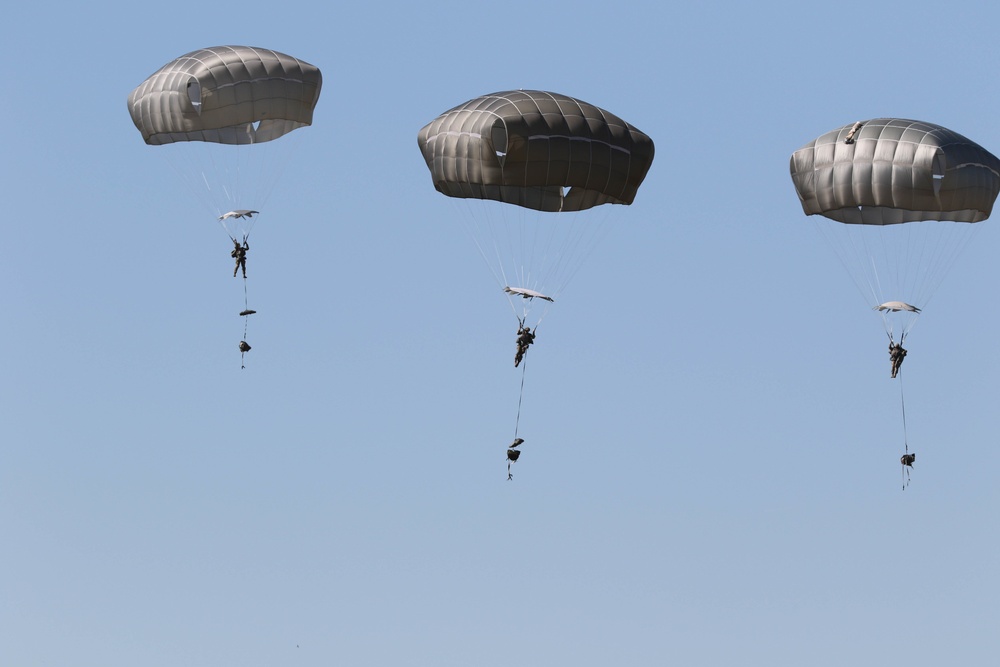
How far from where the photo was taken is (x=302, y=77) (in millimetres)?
74875

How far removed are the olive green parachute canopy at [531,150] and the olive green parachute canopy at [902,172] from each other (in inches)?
227

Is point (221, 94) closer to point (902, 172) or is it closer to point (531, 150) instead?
point (531, 150)

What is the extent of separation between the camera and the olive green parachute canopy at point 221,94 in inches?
2904

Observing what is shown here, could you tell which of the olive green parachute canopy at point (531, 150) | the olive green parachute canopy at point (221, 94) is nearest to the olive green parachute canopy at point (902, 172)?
the olive green parachute canopy at point (531, 150)

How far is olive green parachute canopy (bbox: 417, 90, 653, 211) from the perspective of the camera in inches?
2749

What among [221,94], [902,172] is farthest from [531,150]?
[902,172]

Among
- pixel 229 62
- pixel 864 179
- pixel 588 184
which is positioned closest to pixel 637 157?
pixel 588 184

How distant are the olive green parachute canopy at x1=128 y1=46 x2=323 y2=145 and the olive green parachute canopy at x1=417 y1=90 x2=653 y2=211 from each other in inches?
196

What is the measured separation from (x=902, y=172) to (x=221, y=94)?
18.8 m

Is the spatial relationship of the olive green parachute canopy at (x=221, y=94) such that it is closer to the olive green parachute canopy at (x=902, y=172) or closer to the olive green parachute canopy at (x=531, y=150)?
the olive green parachute canopy at (x=531, y=150)

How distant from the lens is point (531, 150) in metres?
69.8

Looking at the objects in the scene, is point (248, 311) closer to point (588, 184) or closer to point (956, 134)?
point (588, 184)

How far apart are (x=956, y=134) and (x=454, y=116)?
14.2m

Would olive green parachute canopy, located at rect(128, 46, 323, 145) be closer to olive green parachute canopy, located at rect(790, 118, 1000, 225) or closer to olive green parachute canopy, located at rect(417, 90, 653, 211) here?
olive green parachute canopy, located at rect(417, 90, 653, 211)
